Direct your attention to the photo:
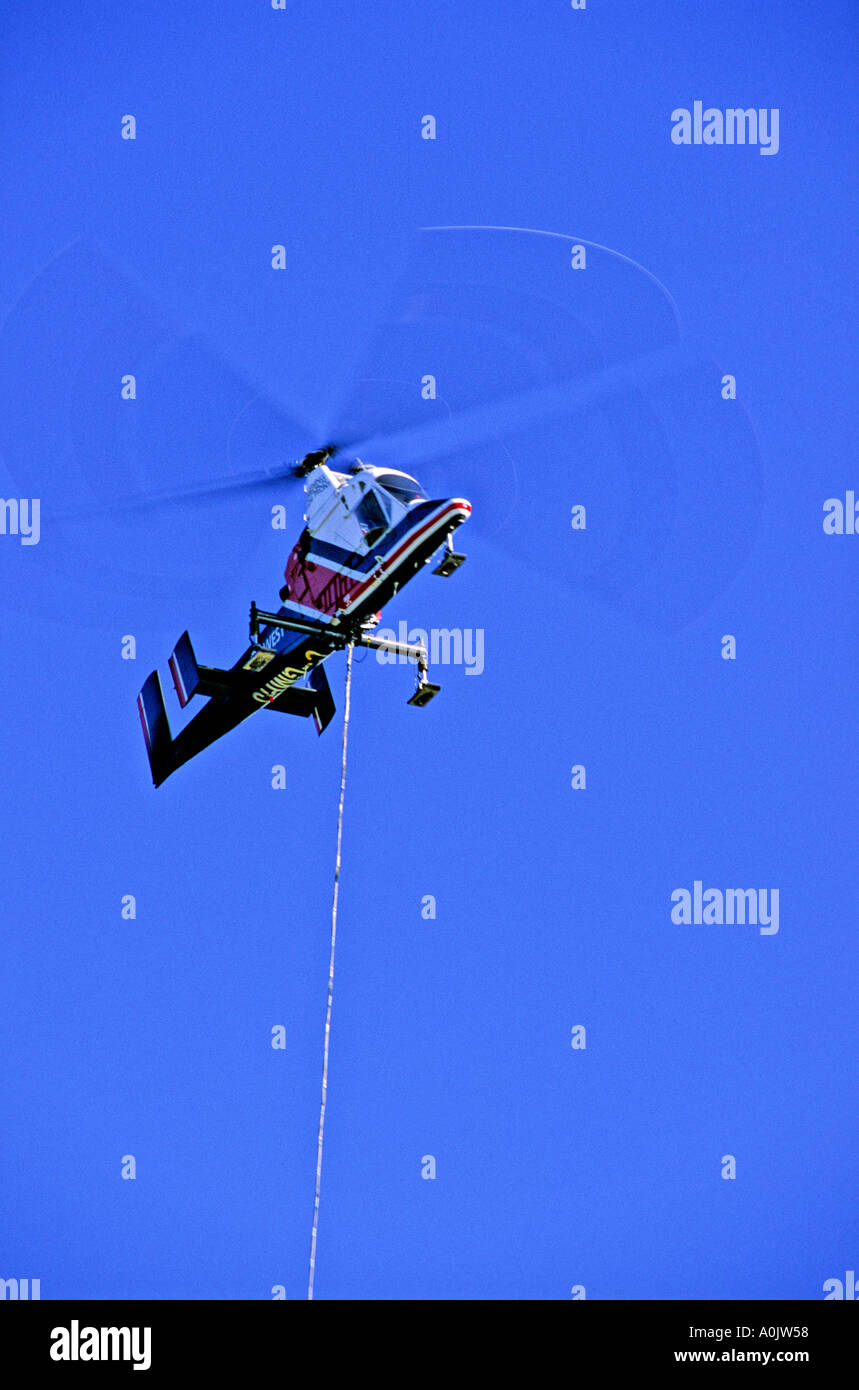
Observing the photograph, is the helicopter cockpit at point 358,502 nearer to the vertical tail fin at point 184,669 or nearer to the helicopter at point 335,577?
the helicopter at point 335,577

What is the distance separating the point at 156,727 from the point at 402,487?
5871mm

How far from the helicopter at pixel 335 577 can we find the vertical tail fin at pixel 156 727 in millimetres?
977

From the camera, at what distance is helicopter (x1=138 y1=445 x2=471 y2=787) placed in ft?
56.6

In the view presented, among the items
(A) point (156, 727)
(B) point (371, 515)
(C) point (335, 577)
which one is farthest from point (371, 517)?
(A) point (156, 727)

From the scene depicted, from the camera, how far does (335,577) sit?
18.1 meters

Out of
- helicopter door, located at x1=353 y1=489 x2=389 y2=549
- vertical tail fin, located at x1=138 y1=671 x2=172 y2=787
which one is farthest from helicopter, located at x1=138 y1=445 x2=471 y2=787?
vertical tail fin, located at x1=138 y1=671 x2=172 y2=787

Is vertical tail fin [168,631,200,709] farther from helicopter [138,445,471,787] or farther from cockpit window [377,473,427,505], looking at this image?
cockpit window [377,473,427,505]

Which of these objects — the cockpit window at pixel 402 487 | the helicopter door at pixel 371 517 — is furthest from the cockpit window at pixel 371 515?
the cockpit window at pixel 402 487

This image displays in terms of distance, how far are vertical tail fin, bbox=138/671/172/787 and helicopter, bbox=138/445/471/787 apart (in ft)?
3.21

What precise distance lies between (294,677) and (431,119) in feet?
26.7

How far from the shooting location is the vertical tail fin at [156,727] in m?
Answer: 21.6
